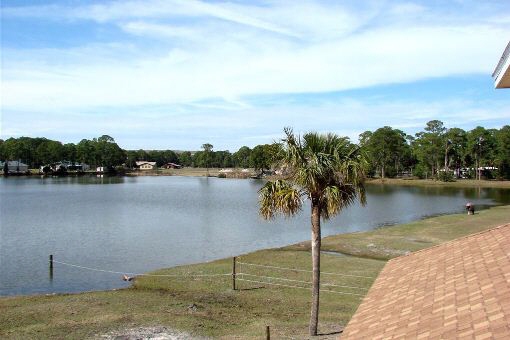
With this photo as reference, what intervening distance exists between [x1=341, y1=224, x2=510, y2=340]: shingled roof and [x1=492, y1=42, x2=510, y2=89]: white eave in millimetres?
3510

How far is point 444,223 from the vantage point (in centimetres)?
5059

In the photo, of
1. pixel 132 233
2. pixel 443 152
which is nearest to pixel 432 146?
pixel 443 152

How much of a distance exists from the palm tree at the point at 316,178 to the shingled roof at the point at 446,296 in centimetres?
444

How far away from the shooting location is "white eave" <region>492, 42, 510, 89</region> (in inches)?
405

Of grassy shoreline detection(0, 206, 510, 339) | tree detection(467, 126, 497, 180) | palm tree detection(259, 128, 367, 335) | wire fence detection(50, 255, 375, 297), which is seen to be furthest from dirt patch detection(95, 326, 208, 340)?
tree detection(467, 126, 497, 180)

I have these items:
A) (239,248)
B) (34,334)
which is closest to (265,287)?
(34,334)

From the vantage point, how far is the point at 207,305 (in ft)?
76.3

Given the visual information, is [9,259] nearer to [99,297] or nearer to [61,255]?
[61,255]

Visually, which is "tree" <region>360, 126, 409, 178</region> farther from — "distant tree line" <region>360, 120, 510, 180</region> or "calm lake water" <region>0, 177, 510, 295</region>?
"calm lake water" <region>0, 177, 510, 295</region>

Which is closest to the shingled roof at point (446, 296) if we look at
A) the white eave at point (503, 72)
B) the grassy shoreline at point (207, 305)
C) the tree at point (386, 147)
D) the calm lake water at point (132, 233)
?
the white eave at point (503, 72)

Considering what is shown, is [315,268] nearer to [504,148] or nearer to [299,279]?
[299,279]

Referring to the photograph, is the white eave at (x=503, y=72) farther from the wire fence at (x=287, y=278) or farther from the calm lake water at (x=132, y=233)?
the calm lake water at (x=132, y=233)

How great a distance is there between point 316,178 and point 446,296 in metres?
8.91

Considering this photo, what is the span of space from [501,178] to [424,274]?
141234mm
